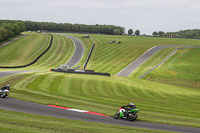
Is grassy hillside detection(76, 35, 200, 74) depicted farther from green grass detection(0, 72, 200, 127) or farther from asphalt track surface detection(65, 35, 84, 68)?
green grass detection(0, 72, 200, 127)

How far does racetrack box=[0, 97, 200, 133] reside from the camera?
20578 mm

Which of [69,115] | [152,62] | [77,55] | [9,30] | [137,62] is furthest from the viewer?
[9,30]

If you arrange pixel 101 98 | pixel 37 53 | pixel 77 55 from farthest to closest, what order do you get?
pixel 37 53, pixel 77 55, pixel 101 98

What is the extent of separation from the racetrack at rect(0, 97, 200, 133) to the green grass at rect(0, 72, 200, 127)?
1.46 metres

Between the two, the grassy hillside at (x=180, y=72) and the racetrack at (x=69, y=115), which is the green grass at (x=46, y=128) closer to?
the racetrack at (x=69, y=115)

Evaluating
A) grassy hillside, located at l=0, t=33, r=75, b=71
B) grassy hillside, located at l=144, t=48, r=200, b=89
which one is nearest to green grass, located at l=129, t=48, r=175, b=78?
grassy hillside, located at l=144, t=48, r=200, b=89

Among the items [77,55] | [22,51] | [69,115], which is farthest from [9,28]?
[69,115]

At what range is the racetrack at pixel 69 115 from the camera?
67.5ft

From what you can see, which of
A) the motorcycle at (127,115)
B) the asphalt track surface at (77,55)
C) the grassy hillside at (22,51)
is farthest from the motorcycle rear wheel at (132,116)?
the grassy hillside at (22,51)

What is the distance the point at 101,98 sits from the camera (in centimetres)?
3416

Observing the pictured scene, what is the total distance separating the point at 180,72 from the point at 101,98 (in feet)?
135

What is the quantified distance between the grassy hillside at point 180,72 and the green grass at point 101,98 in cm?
2137

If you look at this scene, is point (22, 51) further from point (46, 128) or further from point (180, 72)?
point (46, 128)

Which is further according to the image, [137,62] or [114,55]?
[114,55]
